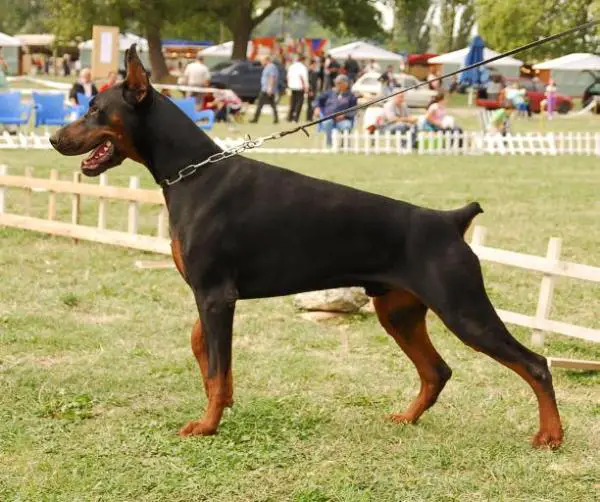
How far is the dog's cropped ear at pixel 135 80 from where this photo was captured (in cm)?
462

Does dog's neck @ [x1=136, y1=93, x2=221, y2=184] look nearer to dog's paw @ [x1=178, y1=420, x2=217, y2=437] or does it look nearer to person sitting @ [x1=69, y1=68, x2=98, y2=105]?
dog's paw @ [x1=178, y1=420, x2=217, y2=437]

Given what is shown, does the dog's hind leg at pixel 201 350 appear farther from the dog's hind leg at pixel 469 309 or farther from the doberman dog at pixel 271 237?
the dog's hind leg at pixel 469 309

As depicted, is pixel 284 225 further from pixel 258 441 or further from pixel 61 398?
pixel 61 398

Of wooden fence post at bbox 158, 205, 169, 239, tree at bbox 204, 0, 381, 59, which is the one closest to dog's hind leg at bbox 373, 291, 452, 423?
wooden fence post at bbox 158, 205, 169, 239

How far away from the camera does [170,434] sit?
16.5 ft

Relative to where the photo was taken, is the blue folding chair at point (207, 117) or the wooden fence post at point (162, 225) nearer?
the wooden fence post at point (162, 225)

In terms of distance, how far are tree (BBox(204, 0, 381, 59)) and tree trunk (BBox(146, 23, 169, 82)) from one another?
116 inches

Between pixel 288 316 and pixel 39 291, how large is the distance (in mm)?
2159

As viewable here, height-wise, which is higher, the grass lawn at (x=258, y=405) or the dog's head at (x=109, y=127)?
the dog's head at (x=109, y=127)

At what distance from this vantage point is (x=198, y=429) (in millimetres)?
4953

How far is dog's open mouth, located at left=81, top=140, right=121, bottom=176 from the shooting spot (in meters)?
4.87

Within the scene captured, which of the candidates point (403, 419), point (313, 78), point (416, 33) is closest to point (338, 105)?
point (313, 78)

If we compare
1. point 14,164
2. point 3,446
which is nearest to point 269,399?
point 3,446

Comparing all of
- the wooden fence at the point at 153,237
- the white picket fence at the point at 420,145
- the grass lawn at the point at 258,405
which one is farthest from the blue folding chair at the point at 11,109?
the grass lawn at the point at 258,405
